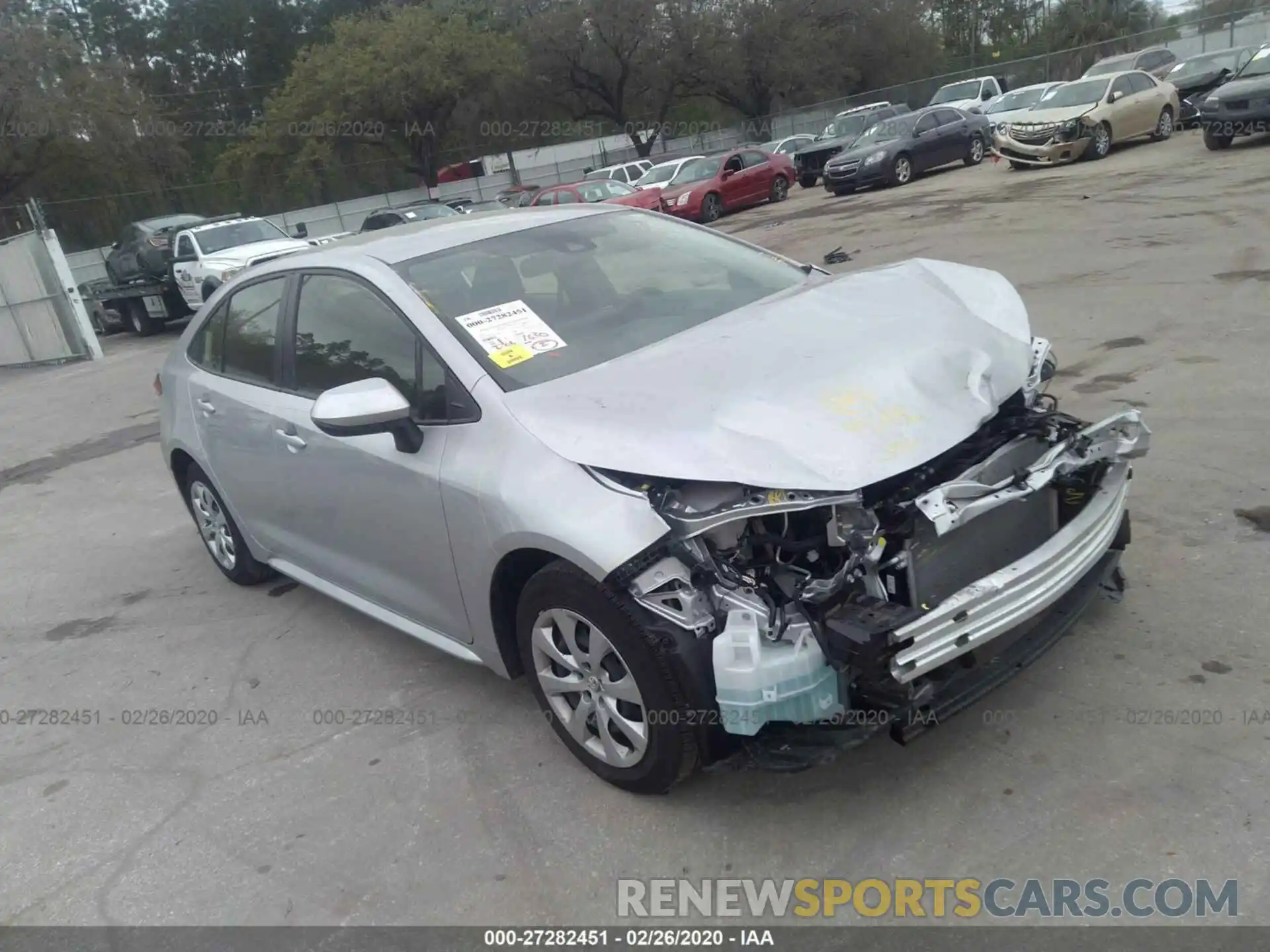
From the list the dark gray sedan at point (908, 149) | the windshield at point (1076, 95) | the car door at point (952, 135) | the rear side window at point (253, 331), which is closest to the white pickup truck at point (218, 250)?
the dark gray sedan at point (908, 149)

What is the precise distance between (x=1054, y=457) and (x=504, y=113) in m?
43.3

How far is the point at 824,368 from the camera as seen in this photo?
3166 mm

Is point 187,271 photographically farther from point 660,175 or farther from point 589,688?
point 589,688

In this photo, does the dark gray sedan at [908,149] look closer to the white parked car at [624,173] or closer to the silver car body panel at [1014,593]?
the white parked car at [624,173]

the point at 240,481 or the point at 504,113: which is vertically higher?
the point at 504,113

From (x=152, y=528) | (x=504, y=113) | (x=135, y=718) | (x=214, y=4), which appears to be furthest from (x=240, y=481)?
(x=214, y=4)

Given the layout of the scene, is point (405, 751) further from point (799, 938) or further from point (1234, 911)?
point (1234, 911)

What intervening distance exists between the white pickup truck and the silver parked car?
14.6 m

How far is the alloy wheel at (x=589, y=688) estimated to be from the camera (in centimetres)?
302

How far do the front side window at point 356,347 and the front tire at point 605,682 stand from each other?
2.65 feet

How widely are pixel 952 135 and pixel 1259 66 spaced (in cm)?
656

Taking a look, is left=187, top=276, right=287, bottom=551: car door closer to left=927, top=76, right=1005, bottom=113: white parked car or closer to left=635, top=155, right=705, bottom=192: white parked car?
left=635, top=155, right=705, bottom=192: white parked car

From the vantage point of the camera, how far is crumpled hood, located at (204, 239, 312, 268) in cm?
1769

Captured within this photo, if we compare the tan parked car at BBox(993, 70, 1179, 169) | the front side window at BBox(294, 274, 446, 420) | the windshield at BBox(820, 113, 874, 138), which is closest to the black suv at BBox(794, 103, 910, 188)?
the windshield at BBox(820, 113, 874, 138)
